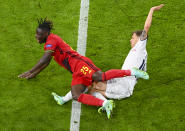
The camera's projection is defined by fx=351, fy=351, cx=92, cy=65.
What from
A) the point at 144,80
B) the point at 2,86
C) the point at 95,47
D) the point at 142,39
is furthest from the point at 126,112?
the point at 2,86

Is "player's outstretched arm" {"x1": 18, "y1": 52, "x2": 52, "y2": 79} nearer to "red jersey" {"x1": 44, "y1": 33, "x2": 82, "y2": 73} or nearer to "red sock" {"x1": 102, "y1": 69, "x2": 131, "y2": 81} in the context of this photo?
"red jersey" {"x1": 44, "y1": 33, "x2": 82, "y2": 73}

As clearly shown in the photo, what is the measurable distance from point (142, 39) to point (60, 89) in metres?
1.59

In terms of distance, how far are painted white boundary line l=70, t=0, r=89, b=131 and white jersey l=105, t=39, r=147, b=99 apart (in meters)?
0.55

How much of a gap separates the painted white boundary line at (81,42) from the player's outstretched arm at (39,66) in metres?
0.77

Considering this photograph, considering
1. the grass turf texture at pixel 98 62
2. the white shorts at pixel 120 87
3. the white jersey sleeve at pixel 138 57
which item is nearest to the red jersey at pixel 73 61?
the white shorts at pixel 120 87

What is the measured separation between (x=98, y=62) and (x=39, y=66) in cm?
128

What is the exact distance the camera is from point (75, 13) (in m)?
7.23

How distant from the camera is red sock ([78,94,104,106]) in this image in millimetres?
5250

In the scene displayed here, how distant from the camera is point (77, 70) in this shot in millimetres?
5453

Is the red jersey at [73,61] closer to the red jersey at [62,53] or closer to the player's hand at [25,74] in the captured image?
the red jersey at [62,53]

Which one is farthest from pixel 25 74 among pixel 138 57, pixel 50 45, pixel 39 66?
pixel 138 57

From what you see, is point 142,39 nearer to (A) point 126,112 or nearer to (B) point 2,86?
(A) point 126,112

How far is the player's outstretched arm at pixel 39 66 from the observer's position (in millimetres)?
5392

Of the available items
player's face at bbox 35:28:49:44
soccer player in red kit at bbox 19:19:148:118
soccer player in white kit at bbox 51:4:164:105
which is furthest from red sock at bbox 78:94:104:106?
player's face at bbox 35:28:49:44
